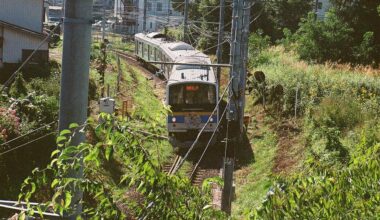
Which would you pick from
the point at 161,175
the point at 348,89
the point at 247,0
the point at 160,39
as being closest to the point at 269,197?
the point at 161,175

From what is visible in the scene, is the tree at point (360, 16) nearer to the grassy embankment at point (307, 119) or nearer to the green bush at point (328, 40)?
the green bush at point (328, 40)

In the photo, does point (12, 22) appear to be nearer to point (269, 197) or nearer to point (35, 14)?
point (35, 14)

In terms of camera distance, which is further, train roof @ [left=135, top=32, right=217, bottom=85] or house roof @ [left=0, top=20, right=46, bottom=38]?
house roof @ [left=0, top=20, right=46, bottom=38]

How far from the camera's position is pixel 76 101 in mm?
2889

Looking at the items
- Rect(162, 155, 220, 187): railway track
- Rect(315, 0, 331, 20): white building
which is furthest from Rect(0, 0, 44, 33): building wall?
Rect(315, 0, 331, 20): white building

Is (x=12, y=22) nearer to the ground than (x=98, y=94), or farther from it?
farther from it

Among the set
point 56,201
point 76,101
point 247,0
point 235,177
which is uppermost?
point 247,0

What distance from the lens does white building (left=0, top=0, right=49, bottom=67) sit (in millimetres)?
21625

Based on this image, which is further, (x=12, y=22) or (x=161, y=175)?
(x=12, y=22)

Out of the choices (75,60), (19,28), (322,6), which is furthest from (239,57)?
(322,6)

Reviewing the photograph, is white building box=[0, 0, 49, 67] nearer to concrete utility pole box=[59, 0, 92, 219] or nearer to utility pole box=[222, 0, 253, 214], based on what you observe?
utility pole box=[222, 0, 253, 214]

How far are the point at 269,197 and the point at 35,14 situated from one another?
22.4m

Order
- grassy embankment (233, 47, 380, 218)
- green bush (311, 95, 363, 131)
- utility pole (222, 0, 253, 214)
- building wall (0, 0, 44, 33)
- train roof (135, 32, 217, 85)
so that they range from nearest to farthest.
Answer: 1. utility pole (222, 0, 253, 214)
2. grassy embankment (233, 47, 380, 218)
3. green bush (311, 95, 363, 131)
4. train roof (135, 32, 217, 85)
5. building wall (0, 0, 44, 33)

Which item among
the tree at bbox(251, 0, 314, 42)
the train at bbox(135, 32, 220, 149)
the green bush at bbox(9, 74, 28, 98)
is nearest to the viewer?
the train at bbox(135, 32, 220, 149)
